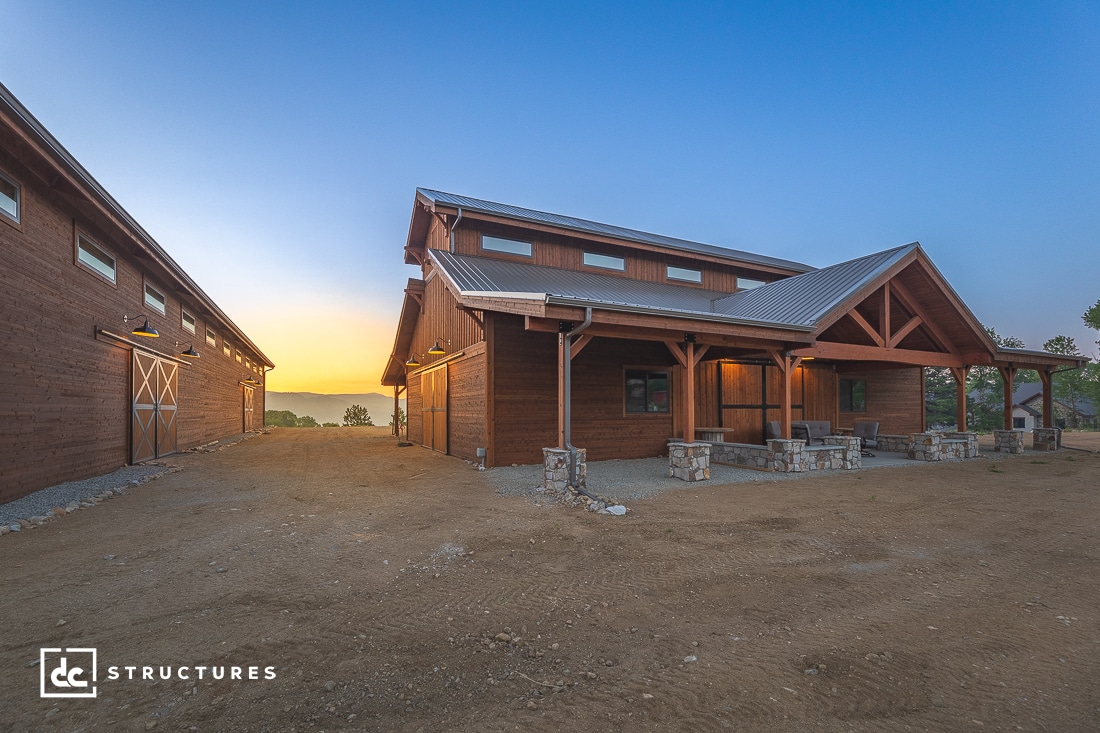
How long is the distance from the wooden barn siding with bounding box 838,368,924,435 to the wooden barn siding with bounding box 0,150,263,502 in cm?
1934

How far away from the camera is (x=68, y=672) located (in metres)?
2.51

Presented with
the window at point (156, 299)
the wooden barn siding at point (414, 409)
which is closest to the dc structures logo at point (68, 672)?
the window at point (156, 299)

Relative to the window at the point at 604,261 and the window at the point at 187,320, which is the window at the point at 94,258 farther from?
the window at the point at 604,261

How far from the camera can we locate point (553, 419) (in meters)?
11.0

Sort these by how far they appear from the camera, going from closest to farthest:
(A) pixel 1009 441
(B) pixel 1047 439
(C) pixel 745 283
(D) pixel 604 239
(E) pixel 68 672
→ (E) pixel 68 672
(A) pixel 1009 441
(D) pixel 604 239
(B) pixel 1047 439
(C) pixel 745 283

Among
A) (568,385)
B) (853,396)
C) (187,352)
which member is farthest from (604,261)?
(187,352)

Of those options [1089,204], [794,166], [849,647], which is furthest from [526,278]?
[1089,204]

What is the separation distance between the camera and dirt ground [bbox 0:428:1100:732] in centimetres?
222

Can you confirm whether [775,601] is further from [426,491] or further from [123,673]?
[426,491]

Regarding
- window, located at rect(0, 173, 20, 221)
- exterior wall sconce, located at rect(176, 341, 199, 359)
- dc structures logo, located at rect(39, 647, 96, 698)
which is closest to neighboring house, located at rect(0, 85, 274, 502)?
window, located at rect(0, 173, 20, 221)

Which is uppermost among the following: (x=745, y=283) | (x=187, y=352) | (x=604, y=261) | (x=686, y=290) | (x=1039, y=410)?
(x=604, y=261)

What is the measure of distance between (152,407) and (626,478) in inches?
462

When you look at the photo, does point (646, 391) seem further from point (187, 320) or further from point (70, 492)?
point (187, 320)

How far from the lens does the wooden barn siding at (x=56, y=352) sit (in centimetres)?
650
